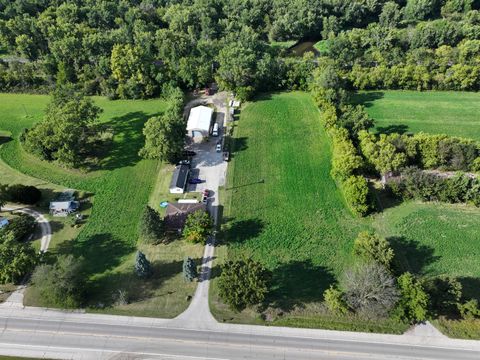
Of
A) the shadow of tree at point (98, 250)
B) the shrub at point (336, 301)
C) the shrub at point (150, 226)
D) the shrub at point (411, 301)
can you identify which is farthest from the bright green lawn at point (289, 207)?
the shadow of tree at point (98, 250)

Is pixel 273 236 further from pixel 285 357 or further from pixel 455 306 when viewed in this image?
pixel 455 306

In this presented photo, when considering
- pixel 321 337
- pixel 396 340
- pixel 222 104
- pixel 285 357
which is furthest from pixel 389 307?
pixel 222 104

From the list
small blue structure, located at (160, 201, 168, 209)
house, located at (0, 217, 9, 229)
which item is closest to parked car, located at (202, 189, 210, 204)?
small blue structure, located at (160, 201, 168, 209)

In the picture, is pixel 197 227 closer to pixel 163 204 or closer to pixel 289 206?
pixel 163 204

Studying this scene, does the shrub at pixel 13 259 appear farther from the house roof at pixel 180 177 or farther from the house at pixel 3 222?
the house roof at pixel 180 177

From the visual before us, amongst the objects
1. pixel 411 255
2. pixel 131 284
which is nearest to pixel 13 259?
pixel 131 284
